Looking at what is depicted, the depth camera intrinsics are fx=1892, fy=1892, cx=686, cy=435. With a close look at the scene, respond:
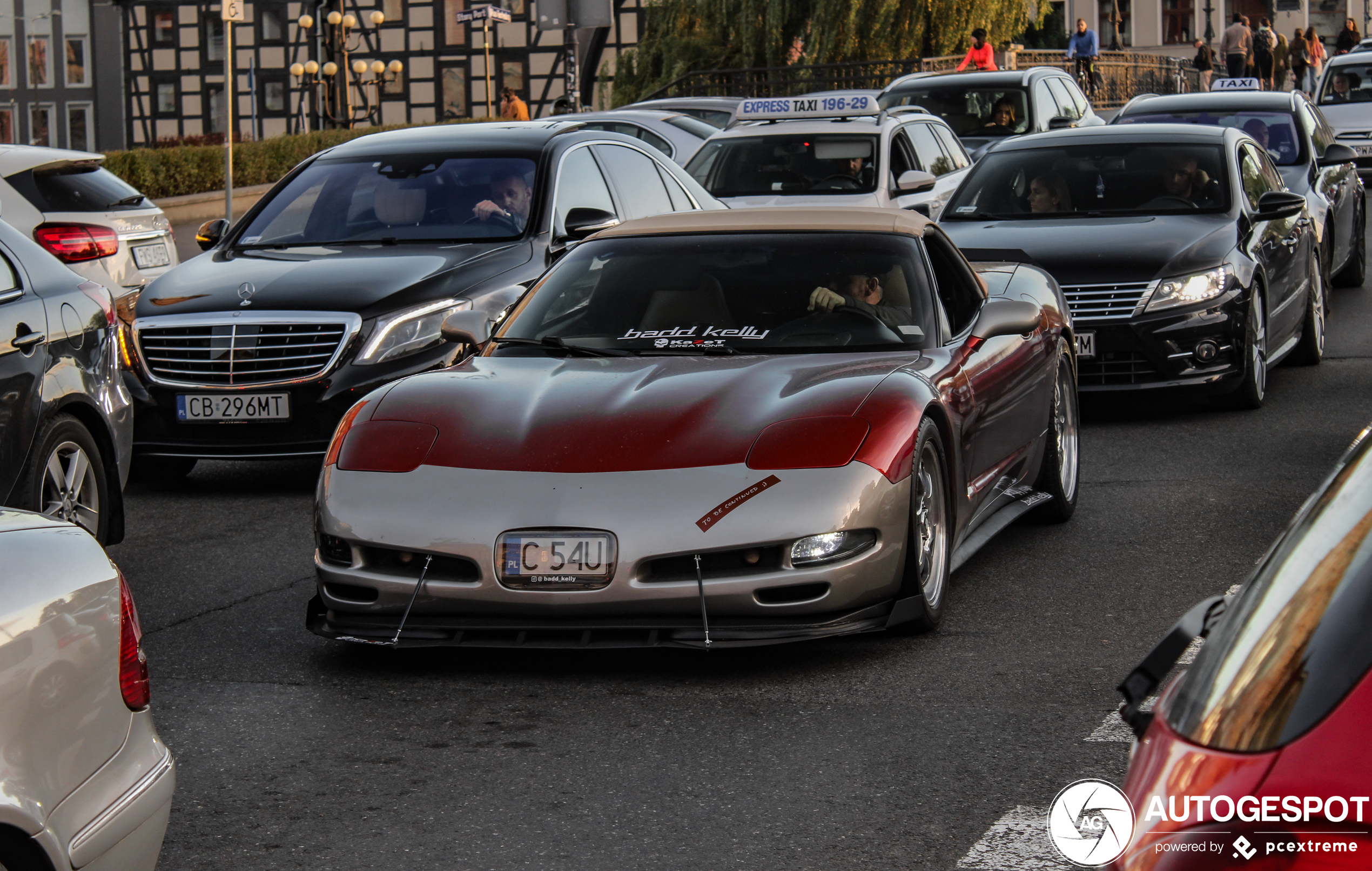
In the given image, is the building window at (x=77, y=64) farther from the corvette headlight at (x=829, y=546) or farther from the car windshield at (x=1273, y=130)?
the corvette headlight at (x=829, y=546)

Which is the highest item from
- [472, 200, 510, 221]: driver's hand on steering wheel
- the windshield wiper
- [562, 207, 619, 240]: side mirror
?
[472, 200, 510, 221]: driver's hand on steering wheel

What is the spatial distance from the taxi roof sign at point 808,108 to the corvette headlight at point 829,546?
1116 cm

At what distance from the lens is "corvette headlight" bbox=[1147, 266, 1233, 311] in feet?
32.6

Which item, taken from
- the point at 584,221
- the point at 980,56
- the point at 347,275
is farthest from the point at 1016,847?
the point at 980,56

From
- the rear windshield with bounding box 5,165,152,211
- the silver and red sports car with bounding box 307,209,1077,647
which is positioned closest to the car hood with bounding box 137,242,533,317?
the silver and red sports car with bounding box 307,209,1077,647

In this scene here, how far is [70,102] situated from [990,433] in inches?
2413

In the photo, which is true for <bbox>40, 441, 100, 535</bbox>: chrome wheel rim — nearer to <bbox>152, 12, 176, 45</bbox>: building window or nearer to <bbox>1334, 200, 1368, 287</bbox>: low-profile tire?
<bbox>1334, 200, 1368, 287</bbox>: low-profile tire

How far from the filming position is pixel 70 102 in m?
Result: 62.8

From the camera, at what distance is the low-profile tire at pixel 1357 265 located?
16.2 metres

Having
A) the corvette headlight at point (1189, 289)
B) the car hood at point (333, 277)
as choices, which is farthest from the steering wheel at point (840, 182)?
the car hood at point (333, 277)

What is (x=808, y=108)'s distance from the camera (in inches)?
679

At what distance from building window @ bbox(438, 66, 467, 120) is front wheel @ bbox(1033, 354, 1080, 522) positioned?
55.2 metres

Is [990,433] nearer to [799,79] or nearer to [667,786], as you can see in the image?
[667,786]

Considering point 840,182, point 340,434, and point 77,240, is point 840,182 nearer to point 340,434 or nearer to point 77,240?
point 77,240
